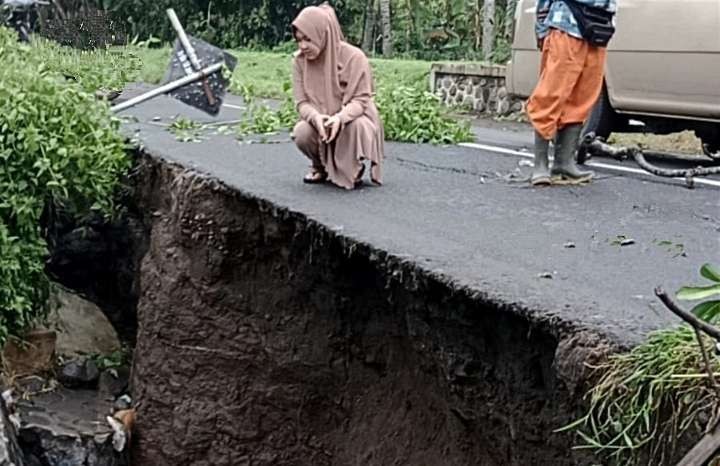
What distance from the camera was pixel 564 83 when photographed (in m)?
6.38

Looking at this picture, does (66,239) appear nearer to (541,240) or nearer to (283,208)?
(283,208)

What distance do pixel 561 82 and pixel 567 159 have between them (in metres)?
0.63

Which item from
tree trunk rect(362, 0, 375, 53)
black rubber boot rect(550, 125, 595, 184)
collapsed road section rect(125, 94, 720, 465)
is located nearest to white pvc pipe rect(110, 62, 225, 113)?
collapsed road section rect(125, 94, 720, 465)

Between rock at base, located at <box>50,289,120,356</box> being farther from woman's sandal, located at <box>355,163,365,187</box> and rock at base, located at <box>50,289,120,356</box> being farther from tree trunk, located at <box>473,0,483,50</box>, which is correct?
tree trunk, located at <box>473,0,483,50</box>

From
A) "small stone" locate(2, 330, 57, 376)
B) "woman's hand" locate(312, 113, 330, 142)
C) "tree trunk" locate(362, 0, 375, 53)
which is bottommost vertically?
"tree trunk" locate(362, 0, 375, 53)

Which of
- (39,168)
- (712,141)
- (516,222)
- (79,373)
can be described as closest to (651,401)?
(516,222)

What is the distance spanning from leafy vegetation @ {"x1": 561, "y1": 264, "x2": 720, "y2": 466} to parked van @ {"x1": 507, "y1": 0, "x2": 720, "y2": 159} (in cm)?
541

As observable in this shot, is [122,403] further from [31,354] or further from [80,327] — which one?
[80,327]

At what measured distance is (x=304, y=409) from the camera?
6.05 m

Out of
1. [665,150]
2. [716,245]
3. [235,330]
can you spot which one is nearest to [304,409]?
[235,330]

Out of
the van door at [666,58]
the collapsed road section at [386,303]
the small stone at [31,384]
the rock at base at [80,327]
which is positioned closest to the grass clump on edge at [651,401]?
the collapsed road section at [386,303]

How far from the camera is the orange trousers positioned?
6.34 m

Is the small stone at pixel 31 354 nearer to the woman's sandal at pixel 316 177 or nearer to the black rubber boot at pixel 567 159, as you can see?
the woman's sandal at pixel 316 177

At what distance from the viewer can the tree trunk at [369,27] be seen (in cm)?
2573
